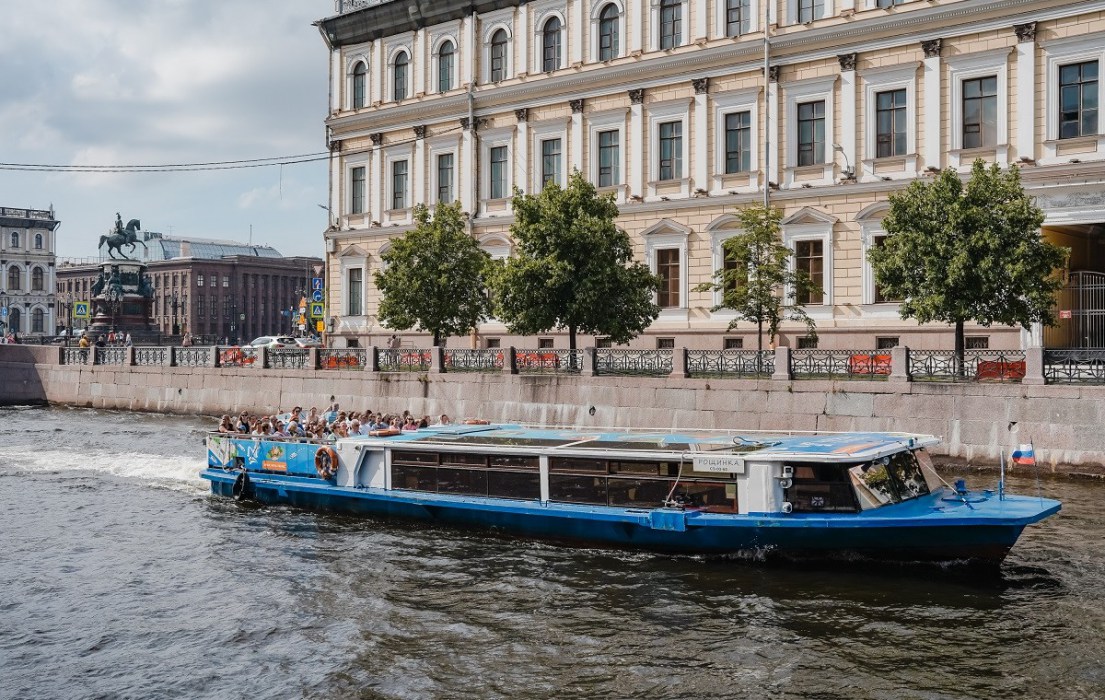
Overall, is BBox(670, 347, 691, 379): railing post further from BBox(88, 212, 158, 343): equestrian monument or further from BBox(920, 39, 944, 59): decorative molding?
BBox(88, 212, 158, 343): equestrian monument

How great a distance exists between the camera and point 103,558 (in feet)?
56.7

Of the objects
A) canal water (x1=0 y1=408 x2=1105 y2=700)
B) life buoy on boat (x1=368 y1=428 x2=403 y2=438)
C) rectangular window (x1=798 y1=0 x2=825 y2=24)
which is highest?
rectangular window (x1=798 y1=0 x2=825 y2=24)

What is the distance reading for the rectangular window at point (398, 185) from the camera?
44.4m

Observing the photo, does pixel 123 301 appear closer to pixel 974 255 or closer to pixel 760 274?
pixel 760 274

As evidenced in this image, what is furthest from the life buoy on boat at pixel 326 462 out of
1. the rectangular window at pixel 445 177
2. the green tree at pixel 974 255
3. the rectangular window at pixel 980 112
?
the rectangular window at pixel 445 177

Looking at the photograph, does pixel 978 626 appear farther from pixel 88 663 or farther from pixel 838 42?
pixel 838 42

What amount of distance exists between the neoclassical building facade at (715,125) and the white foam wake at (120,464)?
1519 cm

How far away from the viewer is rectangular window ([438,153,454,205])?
140ft

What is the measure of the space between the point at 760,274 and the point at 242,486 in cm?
1559

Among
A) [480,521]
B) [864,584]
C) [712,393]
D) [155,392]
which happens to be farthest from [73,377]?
[864,584]

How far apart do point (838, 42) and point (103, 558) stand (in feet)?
83.8

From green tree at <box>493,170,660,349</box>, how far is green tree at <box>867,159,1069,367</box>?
8389 millimetres

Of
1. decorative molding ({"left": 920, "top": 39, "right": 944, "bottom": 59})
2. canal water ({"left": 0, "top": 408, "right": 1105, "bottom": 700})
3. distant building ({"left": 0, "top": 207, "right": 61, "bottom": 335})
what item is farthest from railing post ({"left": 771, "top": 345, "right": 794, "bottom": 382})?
distant building ({"left": 0, "top": 207, "right": 61, "bottom": 335})

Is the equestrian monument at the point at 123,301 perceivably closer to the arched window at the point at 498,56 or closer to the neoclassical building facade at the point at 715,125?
the neoclassical building facade at the point at 715,125
